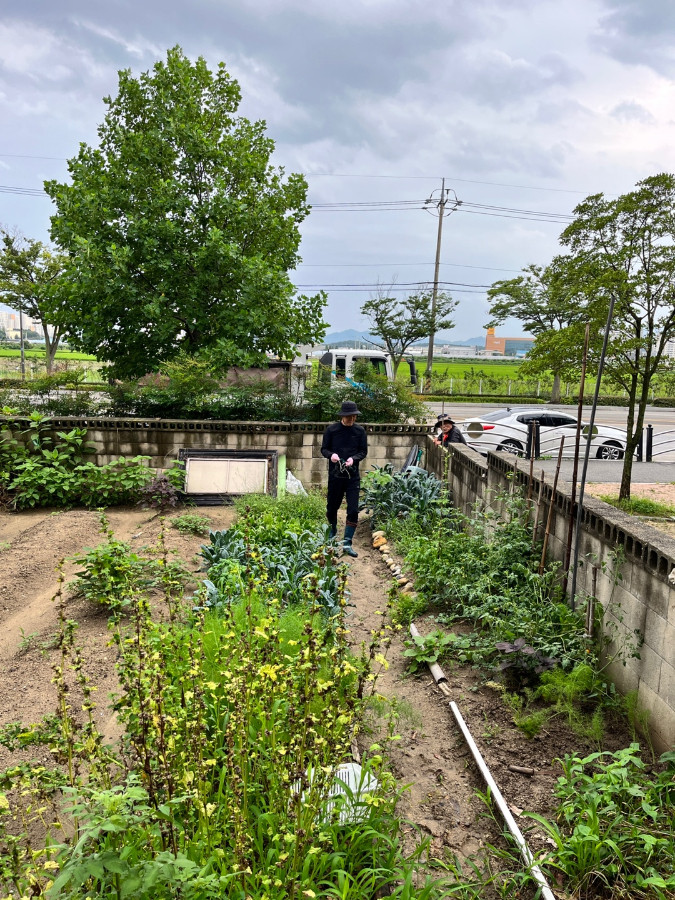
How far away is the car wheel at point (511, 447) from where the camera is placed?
13.8 m

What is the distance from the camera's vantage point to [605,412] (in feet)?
91.5

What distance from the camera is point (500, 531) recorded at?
229 inches

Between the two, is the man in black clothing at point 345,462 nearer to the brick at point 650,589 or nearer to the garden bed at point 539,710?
the garden bed at point 539,710

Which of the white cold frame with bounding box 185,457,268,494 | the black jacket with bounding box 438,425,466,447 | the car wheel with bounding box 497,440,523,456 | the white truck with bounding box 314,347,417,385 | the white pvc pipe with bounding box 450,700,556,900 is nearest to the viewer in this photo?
the white pvc pipe with bounding box 450,700,556,900

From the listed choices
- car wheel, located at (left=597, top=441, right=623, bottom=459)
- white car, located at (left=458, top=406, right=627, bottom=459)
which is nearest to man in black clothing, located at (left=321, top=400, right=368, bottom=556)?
white car, located at (left=458, top=406, right=627, bottom=459)

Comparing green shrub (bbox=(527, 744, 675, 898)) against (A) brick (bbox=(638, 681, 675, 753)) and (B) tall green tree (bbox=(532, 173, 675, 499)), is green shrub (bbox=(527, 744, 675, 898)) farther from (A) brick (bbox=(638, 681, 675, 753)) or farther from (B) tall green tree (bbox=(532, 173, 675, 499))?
(B) tall green tree (bbox=(532, 173, 675, 499))

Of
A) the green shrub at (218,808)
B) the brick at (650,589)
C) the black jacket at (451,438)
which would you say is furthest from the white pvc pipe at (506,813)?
Result: the black jacket at (451,438)

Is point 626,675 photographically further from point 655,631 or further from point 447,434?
point 447,434

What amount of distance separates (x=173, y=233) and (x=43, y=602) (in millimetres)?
8369

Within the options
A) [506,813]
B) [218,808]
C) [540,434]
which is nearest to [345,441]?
[506,813]

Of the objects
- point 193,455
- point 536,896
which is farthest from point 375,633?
point 193,455

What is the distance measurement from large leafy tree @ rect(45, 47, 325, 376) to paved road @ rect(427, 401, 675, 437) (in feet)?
39.4

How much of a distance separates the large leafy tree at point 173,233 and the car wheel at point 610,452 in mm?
7889

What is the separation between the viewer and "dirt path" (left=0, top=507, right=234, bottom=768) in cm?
385
